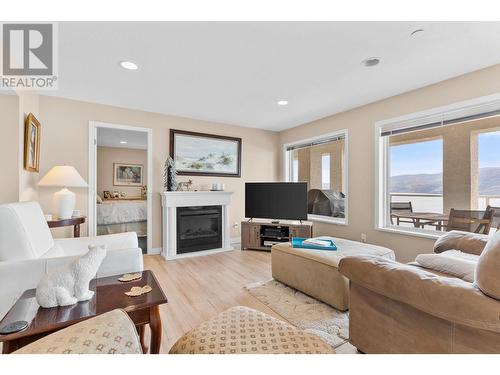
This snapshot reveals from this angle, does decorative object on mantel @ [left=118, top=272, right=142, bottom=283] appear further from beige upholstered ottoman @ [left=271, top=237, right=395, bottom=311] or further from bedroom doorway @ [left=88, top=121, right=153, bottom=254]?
bedroom doorway @ [left=88, top=121, right=153, bottom=254]

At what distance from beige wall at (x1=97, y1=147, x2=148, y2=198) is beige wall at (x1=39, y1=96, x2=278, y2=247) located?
311 cm

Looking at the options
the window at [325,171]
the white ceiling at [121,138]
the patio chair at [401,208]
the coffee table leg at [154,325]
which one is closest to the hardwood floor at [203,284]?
the coffee table leg at [154,325]

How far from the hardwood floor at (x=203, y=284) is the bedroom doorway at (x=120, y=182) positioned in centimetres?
102

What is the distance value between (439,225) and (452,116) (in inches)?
52.2

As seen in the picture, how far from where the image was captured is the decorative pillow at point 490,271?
2.97ft

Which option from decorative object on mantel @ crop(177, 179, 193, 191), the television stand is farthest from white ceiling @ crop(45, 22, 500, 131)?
the television stand

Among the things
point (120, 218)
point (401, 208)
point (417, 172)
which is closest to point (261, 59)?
point (417, 172)

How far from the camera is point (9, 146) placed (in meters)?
2.29

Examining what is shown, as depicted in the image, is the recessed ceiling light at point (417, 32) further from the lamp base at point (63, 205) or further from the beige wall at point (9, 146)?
the lamp base at point (63, 205)

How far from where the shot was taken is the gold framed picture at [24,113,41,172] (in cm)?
252

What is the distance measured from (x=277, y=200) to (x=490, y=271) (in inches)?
129

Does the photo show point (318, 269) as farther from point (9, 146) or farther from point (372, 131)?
point (9, 146)
